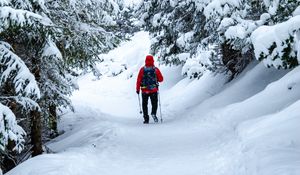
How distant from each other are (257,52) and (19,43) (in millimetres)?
5176

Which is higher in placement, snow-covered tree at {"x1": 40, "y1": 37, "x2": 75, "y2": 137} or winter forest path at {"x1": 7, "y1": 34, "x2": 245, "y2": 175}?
snow-covered tree at {"x1": 40, "y1": 37, "x2": 75, "y2": 137}

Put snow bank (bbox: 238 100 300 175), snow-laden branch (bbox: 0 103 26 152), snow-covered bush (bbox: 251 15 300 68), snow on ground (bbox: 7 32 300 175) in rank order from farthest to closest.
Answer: snow on ground (bbox: 7 32 300 175) < snow-laden branch (bbox: 0 103 26 152) < snow-covered bush (bbox: 251 15 300 68) < snow bank (bbox: 238 100 300 175)

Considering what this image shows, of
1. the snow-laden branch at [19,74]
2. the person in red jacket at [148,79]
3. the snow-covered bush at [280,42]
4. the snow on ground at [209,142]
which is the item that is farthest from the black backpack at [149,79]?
the snow-covered bush at [280,42]

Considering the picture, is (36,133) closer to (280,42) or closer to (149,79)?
(149,79)

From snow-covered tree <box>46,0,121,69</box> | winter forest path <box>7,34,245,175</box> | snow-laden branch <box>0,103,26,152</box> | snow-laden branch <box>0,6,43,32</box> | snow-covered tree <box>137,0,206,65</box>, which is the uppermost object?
snow-covered tree <box>137,0,206,65</box>

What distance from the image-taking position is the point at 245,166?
550cm

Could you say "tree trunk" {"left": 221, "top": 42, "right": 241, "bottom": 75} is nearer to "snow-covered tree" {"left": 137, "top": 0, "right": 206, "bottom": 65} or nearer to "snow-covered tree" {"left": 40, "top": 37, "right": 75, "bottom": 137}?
"snow-covered tree" {"left": 137, "top": 0, "right": 206, "bottom": 65}

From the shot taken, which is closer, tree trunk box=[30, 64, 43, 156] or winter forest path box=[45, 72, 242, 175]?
winter forest path box=[45, 72, 242, 175]

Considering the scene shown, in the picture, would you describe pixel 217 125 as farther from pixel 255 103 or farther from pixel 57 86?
pixel 57 86

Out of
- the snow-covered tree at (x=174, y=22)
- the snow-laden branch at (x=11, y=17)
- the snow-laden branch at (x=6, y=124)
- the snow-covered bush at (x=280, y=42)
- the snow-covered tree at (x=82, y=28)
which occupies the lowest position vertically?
the snow-laden branch at (x=6, y=124)

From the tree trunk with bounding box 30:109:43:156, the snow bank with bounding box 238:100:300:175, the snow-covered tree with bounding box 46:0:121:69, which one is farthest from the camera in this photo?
the snow-covered tree with bounding box 46:0:121:69

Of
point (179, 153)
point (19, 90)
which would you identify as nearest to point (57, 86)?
point (19, 90)

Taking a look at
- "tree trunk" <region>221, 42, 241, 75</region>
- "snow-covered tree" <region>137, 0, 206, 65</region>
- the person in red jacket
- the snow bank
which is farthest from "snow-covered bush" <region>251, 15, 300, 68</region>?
"tree trunk" <region>221, 42, 241, 75</region>

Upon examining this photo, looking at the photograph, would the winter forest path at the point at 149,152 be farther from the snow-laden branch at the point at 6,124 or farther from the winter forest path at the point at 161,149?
the snow-laden branch at the point at 6,124
